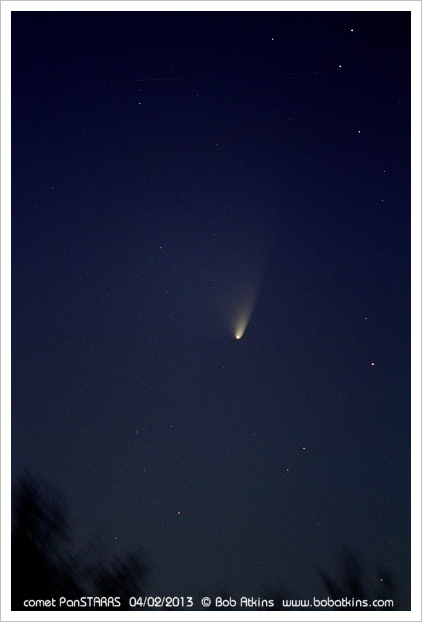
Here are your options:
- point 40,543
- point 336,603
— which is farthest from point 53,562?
point 336,603

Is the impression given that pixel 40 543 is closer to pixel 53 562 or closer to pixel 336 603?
pixel 53 562

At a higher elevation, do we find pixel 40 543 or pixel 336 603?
pixel 40 543

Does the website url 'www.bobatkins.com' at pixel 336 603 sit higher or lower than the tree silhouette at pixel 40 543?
lower

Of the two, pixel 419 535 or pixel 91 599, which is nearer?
pixel 419 535

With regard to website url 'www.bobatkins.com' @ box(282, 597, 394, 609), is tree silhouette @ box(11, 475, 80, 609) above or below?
above

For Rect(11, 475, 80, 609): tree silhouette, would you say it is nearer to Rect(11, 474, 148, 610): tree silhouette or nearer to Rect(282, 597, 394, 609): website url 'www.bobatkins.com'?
Rect(11, 474, 148, 610): tree silhouette

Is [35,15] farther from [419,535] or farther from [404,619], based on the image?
[404,619]

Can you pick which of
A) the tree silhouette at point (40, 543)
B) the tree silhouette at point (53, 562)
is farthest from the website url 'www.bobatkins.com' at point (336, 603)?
the tree silhouette at point (40, 543)

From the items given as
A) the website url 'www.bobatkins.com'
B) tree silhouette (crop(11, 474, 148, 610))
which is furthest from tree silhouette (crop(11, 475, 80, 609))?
the website url 'www.bobatkins.com'

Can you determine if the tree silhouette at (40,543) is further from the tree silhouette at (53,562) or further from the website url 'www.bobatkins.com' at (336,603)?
the website url 'www.bobatkins.com' at (336,603)

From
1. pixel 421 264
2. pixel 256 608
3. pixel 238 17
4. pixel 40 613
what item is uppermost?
pixel 238 17

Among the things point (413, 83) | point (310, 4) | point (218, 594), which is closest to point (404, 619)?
point (218, 594)
